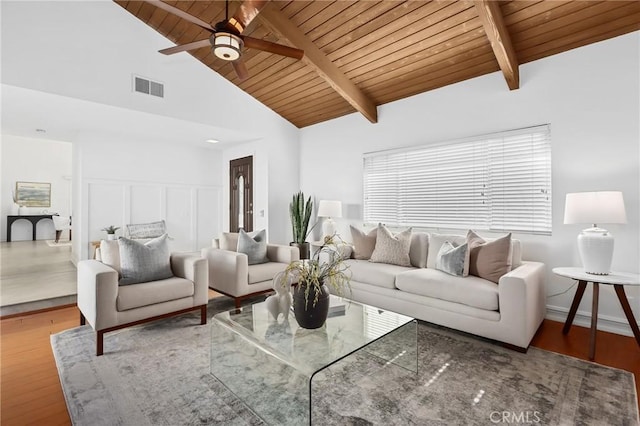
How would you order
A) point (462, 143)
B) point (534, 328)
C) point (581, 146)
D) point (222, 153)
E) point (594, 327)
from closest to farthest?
1. point (594, 327)
2. point (534, 328)
3. point (581, 146)
4. point (462, 143)
5. point (222, 153)

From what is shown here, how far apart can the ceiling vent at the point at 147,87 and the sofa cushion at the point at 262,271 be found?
2672mm

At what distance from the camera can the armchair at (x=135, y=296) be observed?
2.42 meters

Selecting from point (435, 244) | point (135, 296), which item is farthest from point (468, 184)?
point (135, 296)

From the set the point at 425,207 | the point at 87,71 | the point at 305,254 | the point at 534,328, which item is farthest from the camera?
the point at 305,254

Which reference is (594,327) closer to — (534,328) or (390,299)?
(534,328)

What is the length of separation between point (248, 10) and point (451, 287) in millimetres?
2894

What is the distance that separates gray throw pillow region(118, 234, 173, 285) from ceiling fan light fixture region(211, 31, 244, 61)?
188 centimetres

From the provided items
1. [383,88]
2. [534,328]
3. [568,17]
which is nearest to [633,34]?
[568,17]

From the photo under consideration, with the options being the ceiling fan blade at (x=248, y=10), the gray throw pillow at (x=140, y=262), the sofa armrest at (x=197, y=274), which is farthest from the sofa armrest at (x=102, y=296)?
the ceiling fan blade at (x=248, y=10)

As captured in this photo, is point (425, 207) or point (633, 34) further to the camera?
point (425, 207)

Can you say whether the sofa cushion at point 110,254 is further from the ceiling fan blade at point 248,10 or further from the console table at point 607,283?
the console table at point 607,283

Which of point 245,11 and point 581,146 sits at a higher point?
point 245,11

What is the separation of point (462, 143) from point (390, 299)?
2.15 meters

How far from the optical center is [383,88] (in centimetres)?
428
